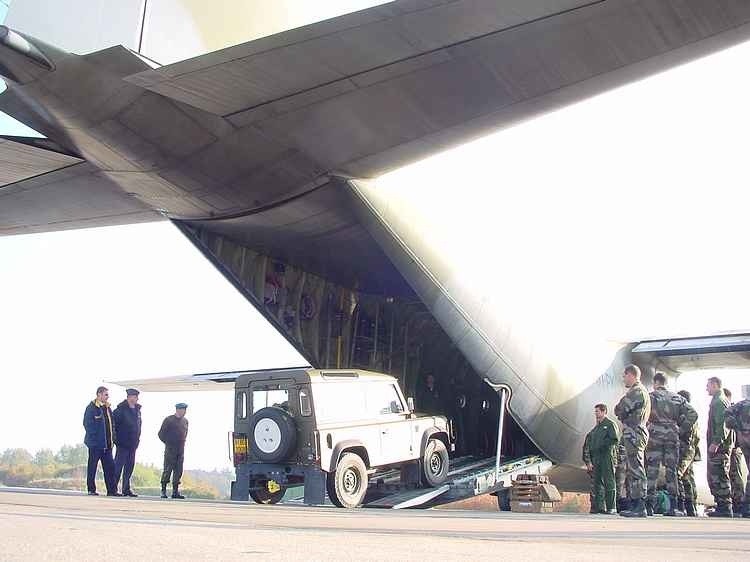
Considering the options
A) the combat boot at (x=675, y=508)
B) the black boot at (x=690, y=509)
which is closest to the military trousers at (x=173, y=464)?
the combat boot at (x=675, y=508)

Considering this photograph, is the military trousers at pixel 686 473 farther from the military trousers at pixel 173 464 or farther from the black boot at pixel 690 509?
the military trousers at pixel 173 464

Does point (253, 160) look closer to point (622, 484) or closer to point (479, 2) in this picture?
point (479, 2)

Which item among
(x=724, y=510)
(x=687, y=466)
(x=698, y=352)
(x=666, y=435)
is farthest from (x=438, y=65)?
(x=698, y=352)

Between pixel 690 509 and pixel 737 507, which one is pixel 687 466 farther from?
pixel 737 507

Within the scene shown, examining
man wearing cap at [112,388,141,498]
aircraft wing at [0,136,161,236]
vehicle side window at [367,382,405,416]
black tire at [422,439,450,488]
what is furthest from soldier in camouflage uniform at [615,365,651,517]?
aircraft wing at [0,136,161,236]

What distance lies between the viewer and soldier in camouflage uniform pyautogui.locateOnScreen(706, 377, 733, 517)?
942 cm

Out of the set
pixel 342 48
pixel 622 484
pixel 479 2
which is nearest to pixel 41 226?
pixel 342 48

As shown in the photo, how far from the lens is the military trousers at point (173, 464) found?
11141 mm

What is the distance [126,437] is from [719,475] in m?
8.48

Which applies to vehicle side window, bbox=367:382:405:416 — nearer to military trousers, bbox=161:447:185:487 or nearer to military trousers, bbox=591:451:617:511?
military trousers, bbox=591:451:617:511

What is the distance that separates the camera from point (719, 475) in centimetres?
956

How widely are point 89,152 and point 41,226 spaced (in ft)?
10.4

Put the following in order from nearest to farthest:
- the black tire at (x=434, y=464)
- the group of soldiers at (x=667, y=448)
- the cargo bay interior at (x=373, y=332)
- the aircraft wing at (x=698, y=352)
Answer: the group of soldiers at (x=667, y=448), the black tire at (x=434, y=464), the cargo bay interior at (x=373, y=332), the aircraft wing at (x=698, y=352)

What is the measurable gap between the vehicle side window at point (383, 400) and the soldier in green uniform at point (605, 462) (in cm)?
267
